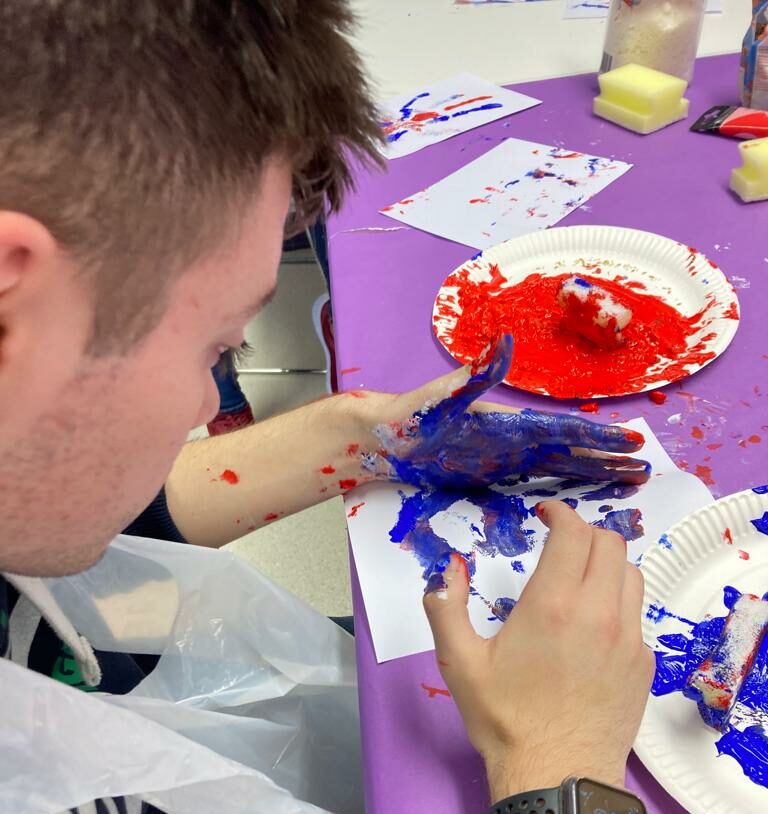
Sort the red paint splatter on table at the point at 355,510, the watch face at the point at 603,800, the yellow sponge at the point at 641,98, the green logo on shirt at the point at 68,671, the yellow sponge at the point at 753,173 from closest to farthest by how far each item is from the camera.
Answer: the watch face at the point at 603,800, the green logo on shirt at the point at 68,671, the red paint splatter on table at the point at 355,510, the yellow sponge at the point at 753,173, the yellow sponge at the point at 641,98

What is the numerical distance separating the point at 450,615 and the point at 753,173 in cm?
91

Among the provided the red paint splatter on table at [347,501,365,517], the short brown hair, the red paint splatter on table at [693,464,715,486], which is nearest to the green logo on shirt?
the red paint splatter on table at [347,501,365,517]

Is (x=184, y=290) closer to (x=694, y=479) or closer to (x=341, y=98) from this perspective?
(x=341, y=98)

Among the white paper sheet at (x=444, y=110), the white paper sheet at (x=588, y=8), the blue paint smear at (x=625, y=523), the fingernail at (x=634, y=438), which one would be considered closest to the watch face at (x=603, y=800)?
the blue paint smear at (x=625, y=523)

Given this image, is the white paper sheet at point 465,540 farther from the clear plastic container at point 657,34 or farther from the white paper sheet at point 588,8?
the white paper sheet at point 588,8

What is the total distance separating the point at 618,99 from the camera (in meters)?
1.39

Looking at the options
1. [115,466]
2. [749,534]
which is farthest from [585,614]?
[115,466]

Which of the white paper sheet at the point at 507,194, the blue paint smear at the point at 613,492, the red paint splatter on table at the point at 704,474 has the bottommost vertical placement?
the blue paint smear at the point at 613,492

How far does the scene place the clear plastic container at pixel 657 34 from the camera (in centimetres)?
138

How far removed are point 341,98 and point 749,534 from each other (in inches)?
21.3

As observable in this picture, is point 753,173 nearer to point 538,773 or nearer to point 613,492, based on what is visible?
point 613,492

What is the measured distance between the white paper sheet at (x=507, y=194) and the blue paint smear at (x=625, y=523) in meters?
0.53

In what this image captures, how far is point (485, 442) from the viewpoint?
0.83 meters

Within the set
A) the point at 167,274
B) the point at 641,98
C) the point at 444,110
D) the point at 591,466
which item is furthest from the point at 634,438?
the point at 444,110
